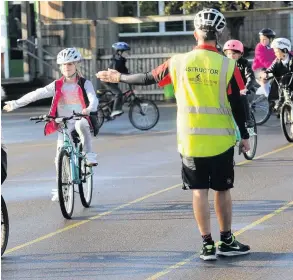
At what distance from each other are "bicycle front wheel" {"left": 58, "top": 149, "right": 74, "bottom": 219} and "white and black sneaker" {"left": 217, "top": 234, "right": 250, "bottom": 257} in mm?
2451

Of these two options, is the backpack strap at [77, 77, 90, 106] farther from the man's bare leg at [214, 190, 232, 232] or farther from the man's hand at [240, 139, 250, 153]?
the man's bare leg at [214, 190, 232, 232]

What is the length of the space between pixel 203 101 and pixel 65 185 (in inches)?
111

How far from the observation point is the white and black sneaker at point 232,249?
8.96 meters

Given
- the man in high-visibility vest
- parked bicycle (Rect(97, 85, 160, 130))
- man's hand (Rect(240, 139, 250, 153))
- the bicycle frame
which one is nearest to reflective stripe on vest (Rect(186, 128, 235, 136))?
the man in high-visibility vest

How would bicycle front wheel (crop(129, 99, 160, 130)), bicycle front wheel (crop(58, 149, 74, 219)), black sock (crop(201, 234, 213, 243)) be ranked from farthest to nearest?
bicycle front wheel (crop(129, 99, 160, 130))
bicycle front wheel (crop(58, 149, 74, 219))
black sock (crop(201, 234, 213, 243))

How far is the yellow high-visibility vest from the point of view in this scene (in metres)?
8.75

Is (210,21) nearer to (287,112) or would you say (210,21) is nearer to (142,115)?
(287,112)

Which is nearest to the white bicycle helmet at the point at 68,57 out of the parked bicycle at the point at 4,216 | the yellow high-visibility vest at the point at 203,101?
the parked bicycle at the point at 4,216

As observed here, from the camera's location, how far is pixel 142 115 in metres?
21.6

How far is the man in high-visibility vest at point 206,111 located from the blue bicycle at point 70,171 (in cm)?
243

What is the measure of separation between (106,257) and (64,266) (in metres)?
0.44

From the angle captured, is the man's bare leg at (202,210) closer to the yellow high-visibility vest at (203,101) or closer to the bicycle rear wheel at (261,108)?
the yellow high-visibility vest at (203,101)

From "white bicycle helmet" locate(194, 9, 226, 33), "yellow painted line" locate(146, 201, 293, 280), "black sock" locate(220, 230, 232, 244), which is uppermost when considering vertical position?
"white bicycle helmet" locate(194, 9, 226, 33)

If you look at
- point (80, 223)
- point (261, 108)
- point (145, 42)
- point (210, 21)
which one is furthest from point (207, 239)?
point (145, 42)
